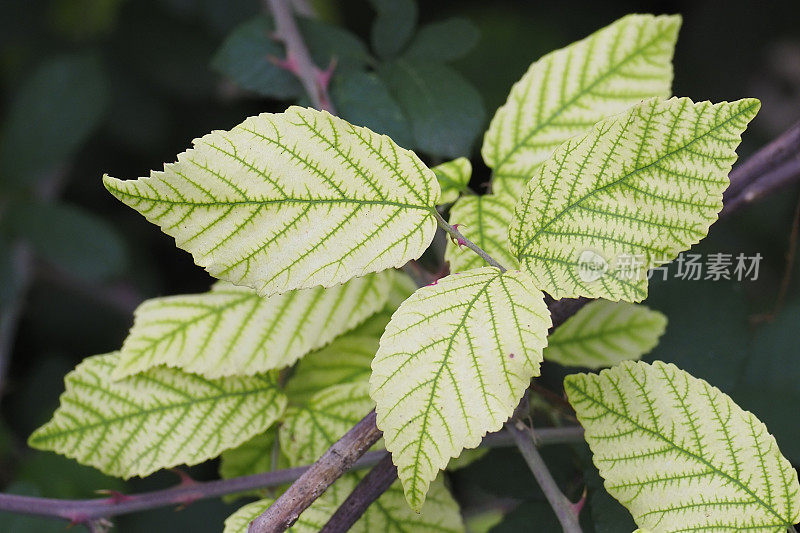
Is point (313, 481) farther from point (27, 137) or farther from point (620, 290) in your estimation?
point (27, 137)

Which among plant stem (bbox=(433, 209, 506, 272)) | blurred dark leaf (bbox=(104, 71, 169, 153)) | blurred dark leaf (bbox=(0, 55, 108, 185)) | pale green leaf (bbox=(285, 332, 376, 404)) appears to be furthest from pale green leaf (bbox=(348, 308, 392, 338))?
blurred dark leaf (bbox=(104, 71, 169, 153))

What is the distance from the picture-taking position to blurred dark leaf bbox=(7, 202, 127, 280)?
130cm

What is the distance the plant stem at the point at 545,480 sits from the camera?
63 centimetres

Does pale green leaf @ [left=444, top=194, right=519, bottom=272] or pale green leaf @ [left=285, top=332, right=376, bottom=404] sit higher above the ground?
pale green leaf @ [left=444, top=194, right=519, bottom=272]

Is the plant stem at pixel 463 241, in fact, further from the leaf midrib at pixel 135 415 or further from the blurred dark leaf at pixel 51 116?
the blurred dark leaf at pixel 51 116

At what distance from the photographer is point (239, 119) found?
1.68m

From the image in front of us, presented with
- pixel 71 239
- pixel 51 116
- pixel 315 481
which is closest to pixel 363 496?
pixel 315 481

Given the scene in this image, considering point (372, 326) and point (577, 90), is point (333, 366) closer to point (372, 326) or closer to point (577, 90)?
point (372, 326)

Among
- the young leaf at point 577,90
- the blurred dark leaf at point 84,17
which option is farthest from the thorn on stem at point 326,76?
the blurred dark leaf at point 84,17

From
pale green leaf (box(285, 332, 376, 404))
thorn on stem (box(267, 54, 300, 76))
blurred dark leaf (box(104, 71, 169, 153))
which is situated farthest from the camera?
blurred dark leaf (box(104, 71, 169, 153))

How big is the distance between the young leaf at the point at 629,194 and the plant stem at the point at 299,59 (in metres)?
0.41

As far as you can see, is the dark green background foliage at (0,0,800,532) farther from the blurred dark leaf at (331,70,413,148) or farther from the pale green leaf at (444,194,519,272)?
the pale green leaf at (444,194,519,272)

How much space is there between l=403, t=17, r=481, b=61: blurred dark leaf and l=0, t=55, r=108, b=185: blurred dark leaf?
0.64m

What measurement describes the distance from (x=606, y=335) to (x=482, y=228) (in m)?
0.23
